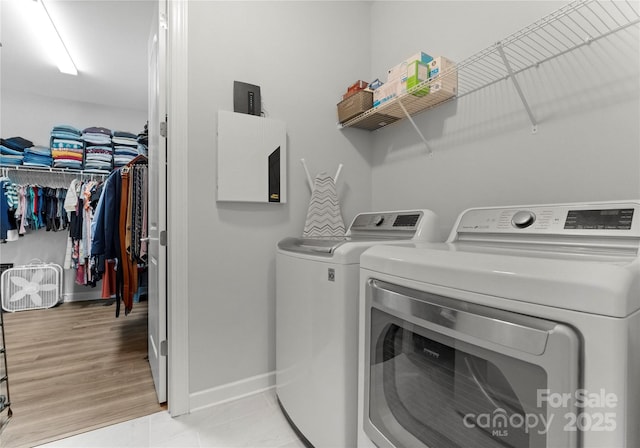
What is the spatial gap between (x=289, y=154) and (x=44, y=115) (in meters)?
3.81

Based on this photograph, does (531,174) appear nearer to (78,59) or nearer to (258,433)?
(258,433)

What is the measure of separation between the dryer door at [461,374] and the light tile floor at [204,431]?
631mm

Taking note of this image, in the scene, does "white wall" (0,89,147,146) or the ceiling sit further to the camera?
"white wall" (0,89,147,146)

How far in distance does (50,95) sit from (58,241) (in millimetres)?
1810

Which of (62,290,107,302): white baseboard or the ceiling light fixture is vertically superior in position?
the ceiling light fixture

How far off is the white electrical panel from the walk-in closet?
3.35ft

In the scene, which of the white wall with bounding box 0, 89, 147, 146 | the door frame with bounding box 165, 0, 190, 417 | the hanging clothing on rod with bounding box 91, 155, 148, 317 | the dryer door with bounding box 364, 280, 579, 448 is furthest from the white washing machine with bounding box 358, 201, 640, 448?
the white wall with bounding box 0, 89, 147, 146

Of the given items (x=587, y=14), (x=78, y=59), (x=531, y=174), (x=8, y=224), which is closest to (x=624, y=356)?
(x=531, y=174)

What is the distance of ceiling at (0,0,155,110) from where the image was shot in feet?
7.44

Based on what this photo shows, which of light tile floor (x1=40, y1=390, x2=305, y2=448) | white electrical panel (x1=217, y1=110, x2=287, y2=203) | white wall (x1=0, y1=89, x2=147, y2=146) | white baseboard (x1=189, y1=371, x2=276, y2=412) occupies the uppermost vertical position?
white wall (x1=0, y1=89, x2=147, y2=146)

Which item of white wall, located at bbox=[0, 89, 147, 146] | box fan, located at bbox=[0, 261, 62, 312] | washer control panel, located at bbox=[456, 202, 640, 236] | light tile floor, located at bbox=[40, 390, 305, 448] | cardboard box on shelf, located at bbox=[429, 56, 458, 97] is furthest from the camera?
white wall, located at bbox=[0, 89, 147, 146]

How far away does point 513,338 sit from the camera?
1.94 feet

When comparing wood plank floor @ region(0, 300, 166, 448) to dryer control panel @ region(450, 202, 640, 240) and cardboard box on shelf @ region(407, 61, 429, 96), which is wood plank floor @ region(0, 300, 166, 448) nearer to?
dryer control panel @ region(450, 202, 640, 240)

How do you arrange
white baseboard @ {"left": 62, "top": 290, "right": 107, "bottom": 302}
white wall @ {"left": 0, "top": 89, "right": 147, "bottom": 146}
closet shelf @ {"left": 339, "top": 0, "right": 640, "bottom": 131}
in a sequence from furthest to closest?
1. white baseboard @ {"left": 62, "top": 290, "right": 107, "bottom": 302}
2. white wall @ {"left": 0, "top": 89, "right": 147, "bottom": 146}
3. closet shelf @ {"left": 339, "top": 0, "right": 640, "bottom": 131}
